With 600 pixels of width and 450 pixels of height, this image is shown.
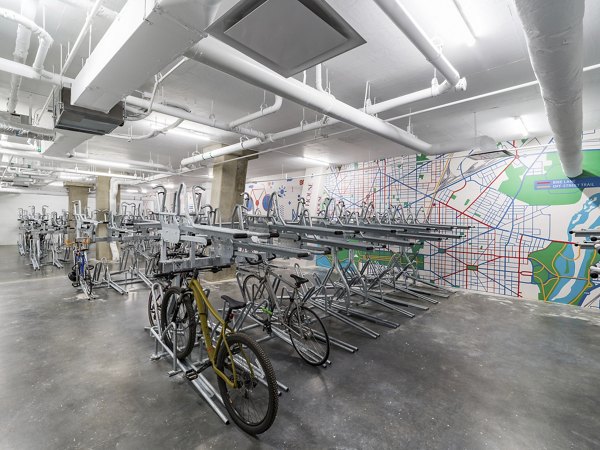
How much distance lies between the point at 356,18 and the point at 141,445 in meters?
3.73

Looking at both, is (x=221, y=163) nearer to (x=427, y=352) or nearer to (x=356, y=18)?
(x=356, y=18)

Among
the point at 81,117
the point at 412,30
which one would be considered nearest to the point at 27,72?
the point at 81,117

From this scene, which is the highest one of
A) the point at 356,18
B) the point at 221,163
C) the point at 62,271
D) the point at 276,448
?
the point at 356,18

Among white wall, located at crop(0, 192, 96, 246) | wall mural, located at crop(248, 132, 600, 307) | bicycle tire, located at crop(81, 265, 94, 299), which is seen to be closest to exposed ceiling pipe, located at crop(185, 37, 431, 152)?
wall mural, located at crop(248, 132, 600, 307)

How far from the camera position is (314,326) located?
3.97 meters

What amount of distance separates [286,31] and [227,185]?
17.4ft

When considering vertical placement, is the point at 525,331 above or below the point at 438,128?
below

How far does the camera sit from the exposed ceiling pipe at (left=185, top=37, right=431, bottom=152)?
2.24 meters

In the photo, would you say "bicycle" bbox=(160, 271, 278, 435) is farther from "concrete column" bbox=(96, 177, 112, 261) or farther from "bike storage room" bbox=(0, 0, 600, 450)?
"concrete column" bbox=(96, 177, 112, 261)

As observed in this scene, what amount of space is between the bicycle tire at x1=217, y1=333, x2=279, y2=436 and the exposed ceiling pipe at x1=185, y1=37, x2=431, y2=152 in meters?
2.15

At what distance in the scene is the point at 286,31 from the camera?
1.85 metres

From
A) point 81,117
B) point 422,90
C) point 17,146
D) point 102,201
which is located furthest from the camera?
point 102,201

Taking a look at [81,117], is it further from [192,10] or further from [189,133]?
[189,133]

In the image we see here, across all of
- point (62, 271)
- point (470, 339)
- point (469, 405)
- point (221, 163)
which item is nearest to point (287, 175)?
point (221, 163)
